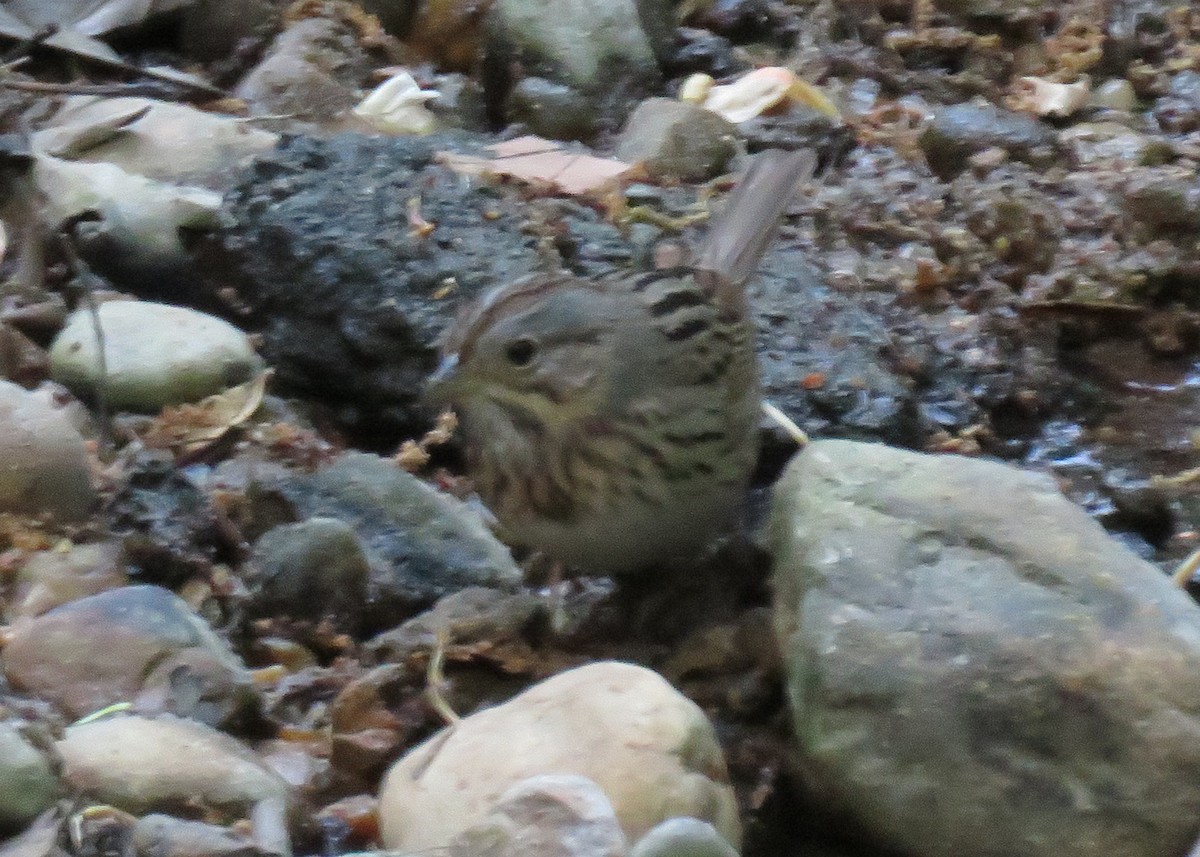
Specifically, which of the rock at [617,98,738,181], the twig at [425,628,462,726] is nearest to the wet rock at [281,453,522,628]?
the twig at [425,628,462,726]

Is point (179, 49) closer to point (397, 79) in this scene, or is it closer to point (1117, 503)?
point (397, 79)

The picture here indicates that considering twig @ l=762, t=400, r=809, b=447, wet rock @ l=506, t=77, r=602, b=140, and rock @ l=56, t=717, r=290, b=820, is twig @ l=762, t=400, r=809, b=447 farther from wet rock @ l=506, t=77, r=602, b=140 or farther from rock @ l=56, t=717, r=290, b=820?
wet rock @ l=506, t=77, r=602, b=140

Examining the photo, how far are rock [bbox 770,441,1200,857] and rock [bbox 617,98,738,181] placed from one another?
8.30 ft

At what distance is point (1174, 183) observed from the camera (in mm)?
4875

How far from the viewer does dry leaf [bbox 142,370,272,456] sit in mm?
3941

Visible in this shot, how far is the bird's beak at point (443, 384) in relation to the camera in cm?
308

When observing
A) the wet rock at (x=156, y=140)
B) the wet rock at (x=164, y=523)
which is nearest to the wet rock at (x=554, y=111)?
the wet rock at (x=156, y=140)

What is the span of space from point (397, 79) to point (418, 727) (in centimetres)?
310

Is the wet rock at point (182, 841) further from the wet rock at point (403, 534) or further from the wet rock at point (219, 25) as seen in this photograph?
the wet rock at point (219, 25)

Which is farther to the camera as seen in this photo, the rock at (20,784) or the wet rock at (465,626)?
the wet rock at (465,626)

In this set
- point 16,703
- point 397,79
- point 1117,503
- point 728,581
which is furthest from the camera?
point 397,79

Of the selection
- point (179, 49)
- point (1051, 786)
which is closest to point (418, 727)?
point (1051, 786)

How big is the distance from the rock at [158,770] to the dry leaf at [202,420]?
134cm

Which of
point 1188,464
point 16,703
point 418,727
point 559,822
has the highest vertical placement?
point 559,822
